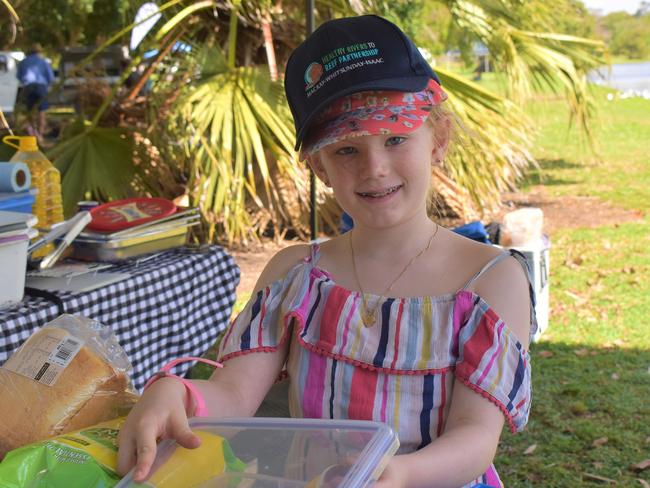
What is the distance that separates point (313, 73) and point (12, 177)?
46.3 inches

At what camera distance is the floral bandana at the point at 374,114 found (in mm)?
1433

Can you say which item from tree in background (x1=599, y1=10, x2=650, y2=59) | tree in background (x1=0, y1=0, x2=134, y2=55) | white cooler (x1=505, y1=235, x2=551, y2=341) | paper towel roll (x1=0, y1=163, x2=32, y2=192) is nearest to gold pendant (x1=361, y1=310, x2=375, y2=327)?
paper towel roll (x1=0, y1=163, x2=32, y2=192)

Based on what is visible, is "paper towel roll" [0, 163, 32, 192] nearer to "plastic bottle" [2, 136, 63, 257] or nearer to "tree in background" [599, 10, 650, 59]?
"plastic bottle" [2, 136, 63, 257]

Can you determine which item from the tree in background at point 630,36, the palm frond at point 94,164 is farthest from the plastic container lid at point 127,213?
the tree in background at point 630,36

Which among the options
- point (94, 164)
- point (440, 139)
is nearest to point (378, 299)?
point (440, 139)

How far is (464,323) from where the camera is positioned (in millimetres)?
1454

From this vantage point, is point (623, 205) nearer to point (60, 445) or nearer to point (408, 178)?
point (408, 178)

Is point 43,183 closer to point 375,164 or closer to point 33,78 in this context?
point 375,164

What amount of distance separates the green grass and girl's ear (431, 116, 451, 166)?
2.00m

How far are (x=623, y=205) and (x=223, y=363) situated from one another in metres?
7.81

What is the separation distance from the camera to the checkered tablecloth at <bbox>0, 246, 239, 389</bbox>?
2211 mm

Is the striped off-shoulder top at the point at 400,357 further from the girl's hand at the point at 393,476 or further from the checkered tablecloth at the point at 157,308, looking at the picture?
the checkered tablecloth at the point at 157,308

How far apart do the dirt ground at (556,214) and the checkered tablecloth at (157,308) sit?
309 cm

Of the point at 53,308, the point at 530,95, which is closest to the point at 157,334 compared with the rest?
the point at 53,308
